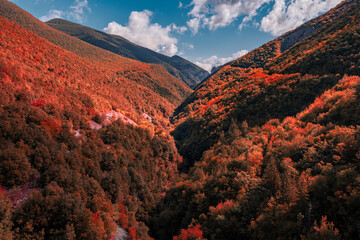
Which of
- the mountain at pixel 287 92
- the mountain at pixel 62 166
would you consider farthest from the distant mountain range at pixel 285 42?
the mountain at pixel 62 166

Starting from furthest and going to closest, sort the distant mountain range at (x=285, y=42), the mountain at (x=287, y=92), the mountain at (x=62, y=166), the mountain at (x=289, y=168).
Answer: the distant mountain range at (x=285, y=42) → the mountain at (x=287, y=92) → the mountain at (x=62, y=166) → the mountain at (x=289, y=168)

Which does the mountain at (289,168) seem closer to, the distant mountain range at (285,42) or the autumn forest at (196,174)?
the autumn forest at (196,174)

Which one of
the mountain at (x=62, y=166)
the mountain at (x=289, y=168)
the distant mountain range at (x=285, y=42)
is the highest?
the distant mountain range at (x=285, y=42)

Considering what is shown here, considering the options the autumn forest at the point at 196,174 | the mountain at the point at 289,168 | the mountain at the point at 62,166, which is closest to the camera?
the mountain at the point at 289,168

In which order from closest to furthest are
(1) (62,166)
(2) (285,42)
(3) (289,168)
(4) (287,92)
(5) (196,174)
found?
(3) (289,168)
(1) (62,166)
(5) (196,174)
(4) (287,92)
(2) (285,42)

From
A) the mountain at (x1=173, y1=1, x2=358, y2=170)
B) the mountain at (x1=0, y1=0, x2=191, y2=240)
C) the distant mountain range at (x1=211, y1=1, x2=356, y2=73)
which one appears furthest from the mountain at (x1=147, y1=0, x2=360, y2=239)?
the distant mountain range at (x1=211, y1=1, x2=356, y2=73)

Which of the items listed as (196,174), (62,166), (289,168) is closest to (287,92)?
(289,168)

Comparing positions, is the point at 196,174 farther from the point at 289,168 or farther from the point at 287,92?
the point at 287,92

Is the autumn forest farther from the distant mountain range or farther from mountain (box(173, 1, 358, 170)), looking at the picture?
the distant mountain range
